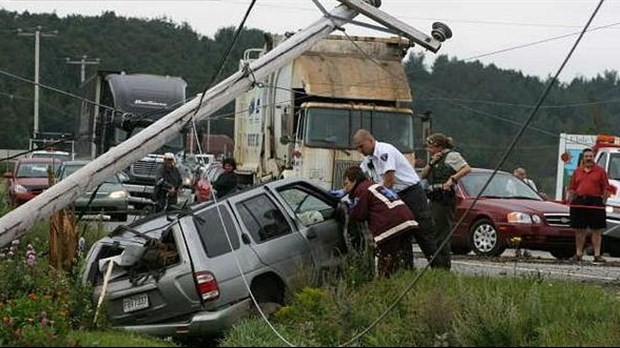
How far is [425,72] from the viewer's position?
50781mm

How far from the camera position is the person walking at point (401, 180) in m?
12.9

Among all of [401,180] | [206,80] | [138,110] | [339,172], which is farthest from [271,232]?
[206,80]

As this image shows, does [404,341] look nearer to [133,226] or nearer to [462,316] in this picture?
[462,316]

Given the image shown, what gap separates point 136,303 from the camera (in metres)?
11.0

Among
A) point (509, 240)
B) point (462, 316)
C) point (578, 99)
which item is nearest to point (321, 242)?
point (462, 316)

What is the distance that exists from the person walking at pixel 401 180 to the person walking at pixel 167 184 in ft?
35.1

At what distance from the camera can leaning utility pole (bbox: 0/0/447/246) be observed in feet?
43.1

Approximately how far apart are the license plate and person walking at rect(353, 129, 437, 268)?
3.17 meters

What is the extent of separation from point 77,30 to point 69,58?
3457mm

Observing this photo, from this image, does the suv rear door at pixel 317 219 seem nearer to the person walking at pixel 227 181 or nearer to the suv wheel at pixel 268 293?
the suv wheel at pixel 268 293

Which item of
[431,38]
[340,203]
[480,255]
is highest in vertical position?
[431,38]

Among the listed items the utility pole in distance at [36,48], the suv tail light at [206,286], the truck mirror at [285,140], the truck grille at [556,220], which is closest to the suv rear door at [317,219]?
the suv tail light at [206,286]

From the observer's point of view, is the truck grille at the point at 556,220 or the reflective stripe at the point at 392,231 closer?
the reflective stripe at the point at 392,231

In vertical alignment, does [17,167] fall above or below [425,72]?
below
